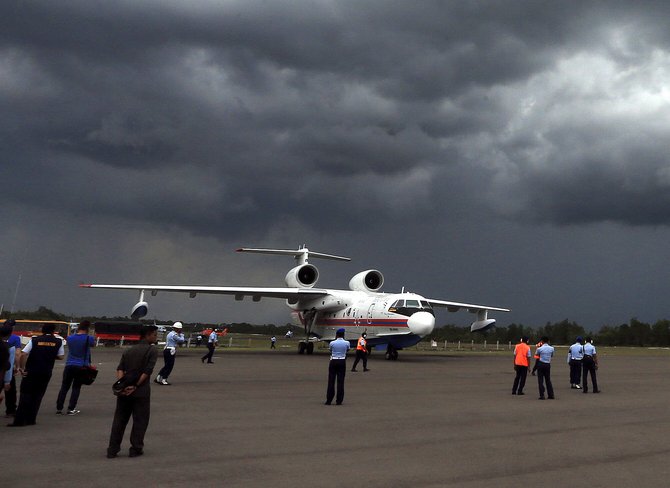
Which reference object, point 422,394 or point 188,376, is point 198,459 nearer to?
point 422,394

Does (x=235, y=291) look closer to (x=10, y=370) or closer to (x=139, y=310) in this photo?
(x=139, y=310)

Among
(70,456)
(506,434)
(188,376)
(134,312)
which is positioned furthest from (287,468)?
(134,312)

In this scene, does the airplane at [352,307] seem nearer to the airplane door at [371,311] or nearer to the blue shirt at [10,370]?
the airplane door at [371,311]

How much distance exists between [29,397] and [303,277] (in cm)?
3019

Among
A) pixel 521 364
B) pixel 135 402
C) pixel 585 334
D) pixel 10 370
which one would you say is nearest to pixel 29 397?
pixel 10 370

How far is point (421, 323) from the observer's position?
27.7m

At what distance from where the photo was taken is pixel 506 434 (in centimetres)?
972

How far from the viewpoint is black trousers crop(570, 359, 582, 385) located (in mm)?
17881

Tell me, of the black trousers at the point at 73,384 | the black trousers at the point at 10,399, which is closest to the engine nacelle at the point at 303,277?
the black trousers at the point at 73,384

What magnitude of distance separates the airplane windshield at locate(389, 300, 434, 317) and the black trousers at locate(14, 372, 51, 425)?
69.2 feet

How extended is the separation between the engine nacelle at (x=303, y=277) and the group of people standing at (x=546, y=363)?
23198 millimetres

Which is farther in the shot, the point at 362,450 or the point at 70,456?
the point at 362,450

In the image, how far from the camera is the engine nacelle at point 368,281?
126 ft

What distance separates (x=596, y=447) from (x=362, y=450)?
3469mm
